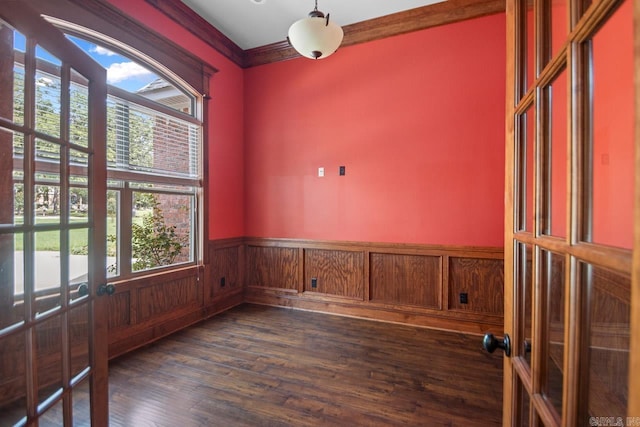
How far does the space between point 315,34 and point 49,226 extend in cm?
206

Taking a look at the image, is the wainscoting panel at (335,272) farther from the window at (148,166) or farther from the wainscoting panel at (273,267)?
the window at (148,166)

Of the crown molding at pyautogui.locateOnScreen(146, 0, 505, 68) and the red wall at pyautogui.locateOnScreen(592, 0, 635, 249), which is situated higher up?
the crown molding at pyautogui.locateOnScreen(146, 0, 505, 68)

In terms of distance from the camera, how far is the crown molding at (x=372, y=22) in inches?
113

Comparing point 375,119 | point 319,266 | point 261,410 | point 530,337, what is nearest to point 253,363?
point 261,410

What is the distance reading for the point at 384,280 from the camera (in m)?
3.31

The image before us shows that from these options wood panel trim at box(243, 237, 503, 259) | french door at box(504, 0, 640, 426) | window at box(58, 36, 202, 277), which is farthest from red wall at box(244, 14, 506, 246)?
french door at box(504, 0, 640, 426)

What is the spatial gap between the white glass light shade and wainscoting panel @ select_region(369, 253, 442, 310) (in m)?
2.18

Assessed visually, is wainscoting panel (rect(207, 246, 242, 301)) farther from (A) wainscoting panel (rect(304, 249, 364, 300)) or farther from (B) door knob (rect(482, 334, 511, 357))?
(B) door knob (rect(482, 334, 511, 357))

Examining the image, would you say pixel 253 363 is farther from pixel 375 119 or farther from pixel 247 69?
pixel 247 69

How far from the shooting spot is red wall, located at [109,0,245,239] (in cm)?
346

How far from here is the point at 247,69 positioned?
3955 mm

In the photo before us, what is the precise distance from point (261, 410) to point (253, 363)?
0.58 meters

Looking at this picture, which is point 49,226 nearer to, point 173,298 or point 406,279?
point 173,298

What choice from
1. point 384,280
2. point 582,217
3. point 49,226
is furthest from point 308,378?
point 582,217
